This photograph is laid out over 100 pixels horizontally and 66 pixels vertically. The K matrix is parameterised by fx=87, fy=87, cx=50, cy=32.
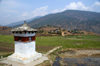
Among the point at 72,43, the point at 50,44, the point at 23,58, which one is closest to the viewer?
the point at 23,58

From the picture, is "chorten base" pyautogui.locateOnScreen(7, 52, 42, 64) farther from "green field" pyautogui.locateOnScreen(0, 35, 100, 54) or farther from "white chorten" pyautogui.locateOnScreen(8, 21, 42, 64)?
"green field" pyautogui.locateOnScreen(0, 35, 100, 54)

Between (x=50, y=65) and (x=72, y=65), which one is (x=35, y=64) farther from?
(x=72, y=65)

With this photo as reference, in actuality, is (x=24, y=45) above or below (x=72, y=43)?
above

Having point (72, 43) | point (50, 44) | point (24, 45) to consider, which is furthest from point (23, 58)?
point (72, 43)

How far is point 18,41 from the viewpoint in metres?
10.6

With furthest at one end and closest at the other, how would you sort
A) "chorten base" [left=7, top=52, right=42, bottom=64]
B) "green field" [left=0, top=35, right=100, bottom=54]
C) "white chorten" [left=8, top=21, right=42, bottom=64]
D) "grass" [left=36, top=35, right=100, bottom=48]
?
"grass" [left=36, top=35, right=100, bottom=48], "green field" [left=0, top=35, right=100, bottom=54], "white chorten" [left=8, top=21, right=42, bottom=64], "chorten base" [left=7, top=52, right=42, bottom=64]

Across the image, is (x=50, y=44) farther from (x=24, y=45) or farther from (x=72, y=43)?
(x=24, y=45)

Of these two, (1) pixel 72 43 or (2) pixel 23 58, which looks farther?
(1) pixel 72 43

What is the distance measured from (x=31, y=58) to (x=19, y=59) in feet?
4.42

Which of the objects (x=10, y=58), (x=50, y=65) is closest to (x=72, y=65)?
(x=50, y=65)

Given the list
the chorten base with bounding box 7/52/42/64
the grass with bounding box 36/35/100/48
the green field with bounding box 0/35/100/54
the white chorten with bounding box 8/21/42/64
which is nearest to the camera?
the chorten base with bounding box 7/52/42/64

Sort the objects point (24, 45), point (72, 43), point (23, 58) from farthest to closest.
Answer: point (72, 43), point (24, 45), point (23, 58)

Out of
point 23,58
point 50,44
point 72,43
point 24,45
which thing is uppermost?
point 24,45

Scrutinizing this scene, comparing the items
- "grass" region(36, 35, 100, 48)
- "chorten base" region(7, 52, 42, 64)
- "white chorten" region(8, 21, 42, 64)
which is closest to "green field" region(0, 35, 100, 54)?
"grass" region(36, 35, 100, 48)
